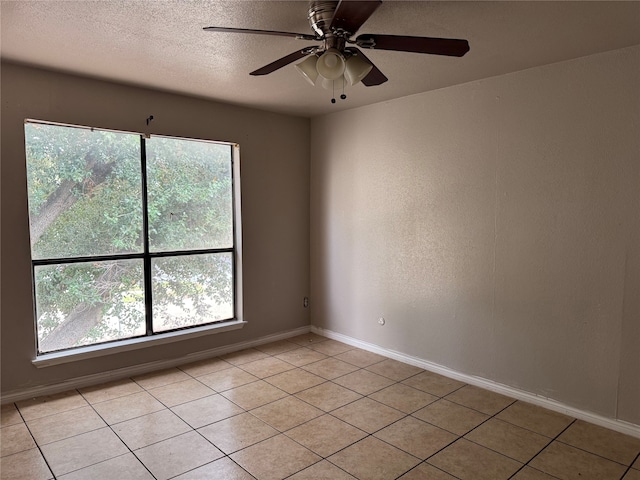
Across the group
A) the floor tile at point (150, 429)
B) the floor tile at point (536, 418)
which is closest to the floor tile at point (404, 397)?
the floor tile at point (536, 418)

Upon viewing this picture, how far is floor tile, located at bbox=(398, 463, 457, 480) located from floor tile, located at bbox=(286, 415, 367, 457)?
430mm

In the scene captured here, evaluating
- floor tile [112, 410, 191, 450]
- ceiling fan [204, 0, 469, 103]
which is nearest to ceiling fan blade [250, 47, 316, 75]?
ceiling fan [204, 0, 469, 103]

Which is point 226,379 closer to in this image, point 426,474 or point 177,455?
point 177,455

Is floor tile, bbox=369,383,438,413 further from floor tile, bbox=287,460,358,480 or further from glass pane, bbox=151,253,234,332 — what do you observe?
glass pane, bbox=151,253,234,332

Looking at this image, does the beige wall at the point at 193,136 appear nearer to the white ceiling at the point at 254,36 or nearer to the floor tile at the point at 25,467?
the white ceiling at the point at 254,36

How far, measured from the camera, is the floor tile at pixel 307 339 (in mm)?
4633

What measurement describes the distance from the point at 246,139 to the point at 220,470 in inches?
119

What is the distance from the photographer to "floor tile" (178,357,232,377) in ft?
12.4

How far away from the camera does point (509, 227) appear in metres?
3.22

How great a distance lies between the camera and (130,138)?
3637 mm

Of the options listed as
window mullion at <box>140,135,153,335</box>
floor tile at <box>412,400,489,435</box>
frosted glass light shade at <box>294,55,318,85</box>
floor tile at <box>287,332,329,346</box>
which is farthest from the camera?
floor tile at <box>287,332,329,346</box>

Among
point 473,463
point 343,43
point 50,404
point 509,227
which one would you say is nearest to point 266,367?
point 50,404

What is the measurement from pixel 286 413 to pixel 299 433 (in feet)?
0.94

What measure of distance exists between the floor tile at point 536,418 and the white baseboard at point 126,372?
2479 millimetres
